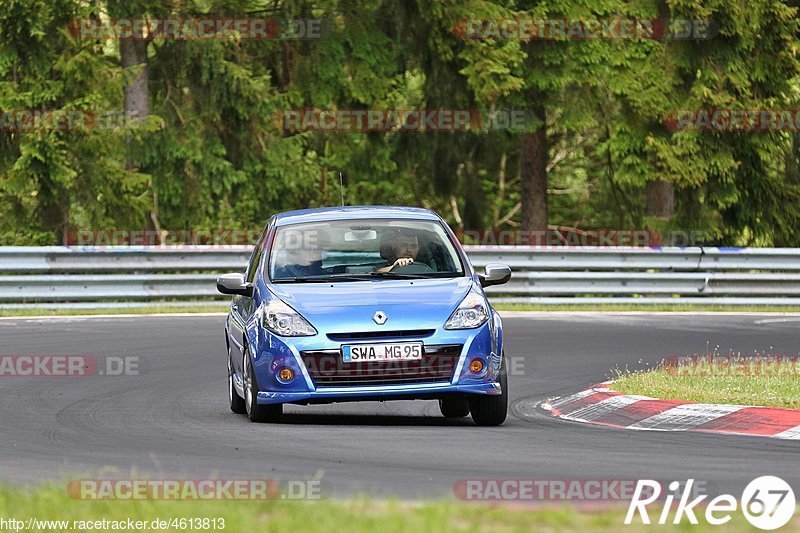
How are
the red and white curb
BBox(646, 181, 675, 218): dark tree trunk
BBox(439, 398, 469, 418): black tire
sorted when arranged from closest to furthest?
1. the red and white curb
2. BBox(439, 398, 469, 418): black tire
3. BBox(646, 181, 675, 218): dark tree trunk

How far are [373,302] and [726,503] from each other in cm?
447

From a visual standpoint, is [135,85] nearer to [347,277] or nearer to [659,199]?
[659,199]

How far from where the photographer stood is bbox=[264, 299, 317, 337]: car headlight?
1148 centimetres

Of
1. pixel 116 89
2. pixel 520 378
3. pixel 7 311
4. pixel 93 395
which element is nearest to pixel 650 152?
pixel 116 89

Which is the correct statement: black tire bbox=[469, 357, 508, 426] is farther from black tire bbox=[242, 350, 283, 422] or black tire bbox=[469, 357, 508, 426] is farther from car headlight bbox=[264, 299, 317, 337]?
black tire bbox=[242, 350, 283, 422]

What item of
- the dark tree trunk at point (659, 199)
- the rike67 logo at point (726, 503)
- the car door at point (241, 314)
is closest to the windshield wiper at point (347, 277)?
the car door at point (241, 314)

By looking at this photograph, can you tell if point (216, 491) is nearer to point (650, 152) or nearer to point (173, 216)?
point (650, 152)

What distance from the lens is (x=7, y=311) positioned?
75.7ft

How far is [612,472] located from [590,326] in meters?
12.9

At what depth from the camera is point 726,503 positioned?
294 inches

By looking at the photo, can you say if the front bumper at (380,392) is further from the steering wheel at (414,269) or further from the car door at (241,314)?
the steering wheel at (414,269)

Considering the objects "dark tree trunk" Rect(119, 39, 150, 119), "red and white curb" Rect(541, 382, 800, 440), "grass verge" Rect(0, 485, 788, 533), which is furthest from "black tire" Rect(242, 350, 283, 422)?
"dark tree trunk" Rect(119, 39, 150, 119)

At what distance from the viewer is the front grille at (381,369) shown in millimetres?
11375

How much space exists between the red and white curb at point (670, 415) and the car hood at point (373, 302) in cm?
152
